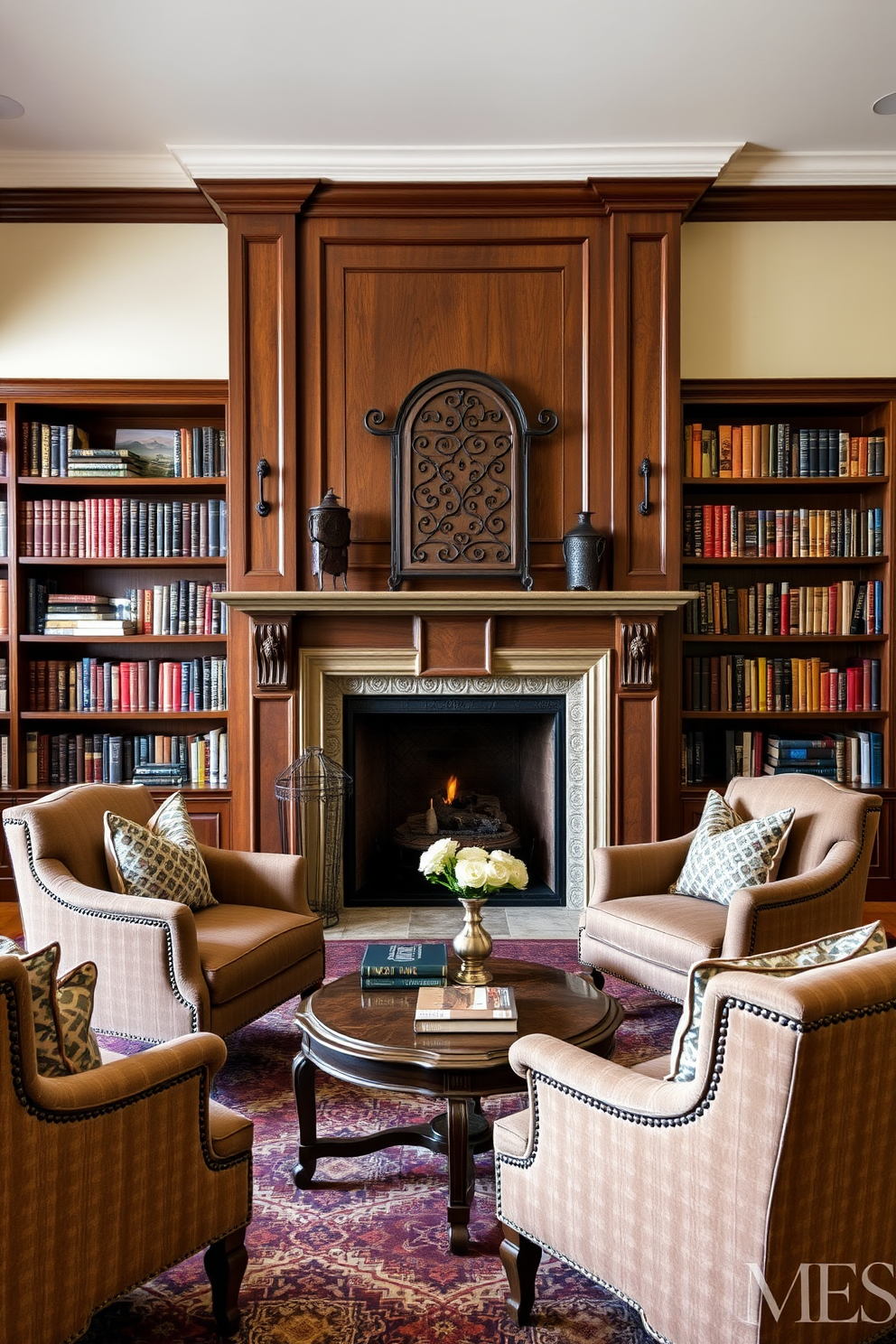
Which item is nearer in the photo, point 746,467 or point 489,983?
point 489,983

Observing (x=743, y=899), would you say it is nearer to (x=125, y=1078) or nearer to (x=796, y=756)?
(x=125, y=1078)

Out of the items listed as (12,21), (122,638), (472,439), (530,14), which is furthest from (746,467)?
(12,21)

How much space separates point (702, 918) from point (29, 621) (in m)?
3.40

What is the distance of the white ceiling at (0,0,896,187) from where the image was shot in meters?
3.40

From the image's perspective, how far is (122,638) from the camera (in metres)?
4.58

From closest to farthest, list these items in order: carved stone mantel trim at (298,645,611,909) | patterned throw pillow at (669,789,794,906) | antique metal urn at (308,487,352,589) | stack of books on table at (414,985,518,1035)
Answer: stack of books on table at (414,985,518,1035) → patterned throw pillow at (669,789,794,906) → antique metal urn at (308,487,352,589) → carved stone mantel trim at (298,645,611,909)

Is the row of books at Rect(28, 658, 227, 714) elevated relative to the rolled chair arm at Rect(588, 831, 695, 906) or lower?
elevated

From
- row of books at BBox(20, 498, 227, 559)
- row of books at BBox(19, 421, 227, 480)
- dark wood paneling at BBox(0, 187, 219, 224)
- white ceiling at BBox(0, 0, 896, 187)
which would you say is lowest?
row of books at BBox(20, 498, 227, 559)

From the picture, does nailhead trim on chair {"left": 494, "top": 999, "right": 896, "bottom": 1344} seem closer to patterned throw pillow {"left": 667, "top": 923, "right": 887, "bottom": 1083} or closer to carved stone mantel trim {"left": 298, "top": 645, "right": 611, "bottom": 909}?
patterned throw pillow {"left": 667, "top": 923, "right": 887, "bottom": 1083}

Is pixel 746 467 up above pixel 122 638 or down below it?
above

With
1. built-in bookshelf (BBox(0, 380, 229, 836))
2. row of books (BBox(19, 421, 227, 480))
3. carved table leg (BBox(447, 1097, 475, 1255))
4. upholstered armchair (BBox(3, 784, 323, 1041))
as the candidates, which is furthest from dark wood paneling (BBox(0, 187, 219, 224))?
carved table leg (BBox(447, 1097, 475, 1255))

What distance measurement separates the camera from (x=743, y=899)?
2.77 m

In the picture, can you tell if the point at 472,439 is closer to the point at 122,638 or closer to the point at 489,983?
the point at 122,638

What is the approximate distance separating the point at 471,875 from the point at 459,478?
8.05 feet
